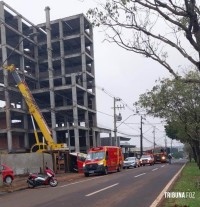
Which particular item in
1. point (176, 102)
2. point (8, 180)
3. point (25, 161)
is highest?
point (176, 102)

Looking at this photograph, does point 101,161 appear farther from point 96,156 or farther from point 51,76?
point 51,76

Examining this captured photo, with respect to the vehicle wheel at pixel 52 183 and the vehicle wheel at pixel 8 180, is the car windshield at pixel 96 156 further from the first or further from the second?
the vehicle wheel at pixel 52 183

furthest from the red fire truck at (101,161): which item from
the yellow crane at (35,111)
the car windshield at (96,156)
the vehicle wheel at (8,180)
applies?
the vehicle wheel at (8,180)

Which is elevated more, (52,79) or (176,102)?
(52,79)

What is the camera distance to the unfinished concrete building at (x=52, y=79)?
63463 mm

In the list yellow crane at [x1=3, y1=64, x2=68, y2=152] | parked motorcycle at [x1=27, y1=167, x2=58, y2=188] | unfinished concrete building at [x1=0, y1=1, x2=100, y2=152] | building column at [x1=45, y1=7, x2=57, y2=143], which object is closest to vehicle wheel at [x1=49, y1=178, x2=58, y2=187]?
parked motorcycle at [x1=27, y1=167, x2=58, y2=188]

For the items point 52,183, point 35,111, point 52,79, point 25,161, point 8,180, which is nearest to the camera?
point 52,183

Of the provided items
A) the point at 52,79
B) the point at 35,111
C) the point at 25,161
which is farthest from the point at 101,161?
the point at 52,79

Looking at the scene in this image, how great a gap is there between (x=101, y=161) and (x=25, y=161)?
6.84 m

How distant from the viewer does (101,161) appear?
34.3 meters

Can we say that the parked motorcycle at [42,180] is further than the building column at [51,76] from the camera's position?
No

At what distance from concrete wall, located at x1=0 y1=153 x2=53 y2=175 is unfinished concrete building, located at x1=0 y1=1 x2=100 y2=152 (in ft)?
78.8

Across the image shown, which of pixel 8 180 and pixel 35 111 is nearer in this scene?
pixel 8 180

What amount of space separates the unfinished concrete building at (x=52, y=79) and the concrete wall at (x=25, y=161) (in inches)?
945
